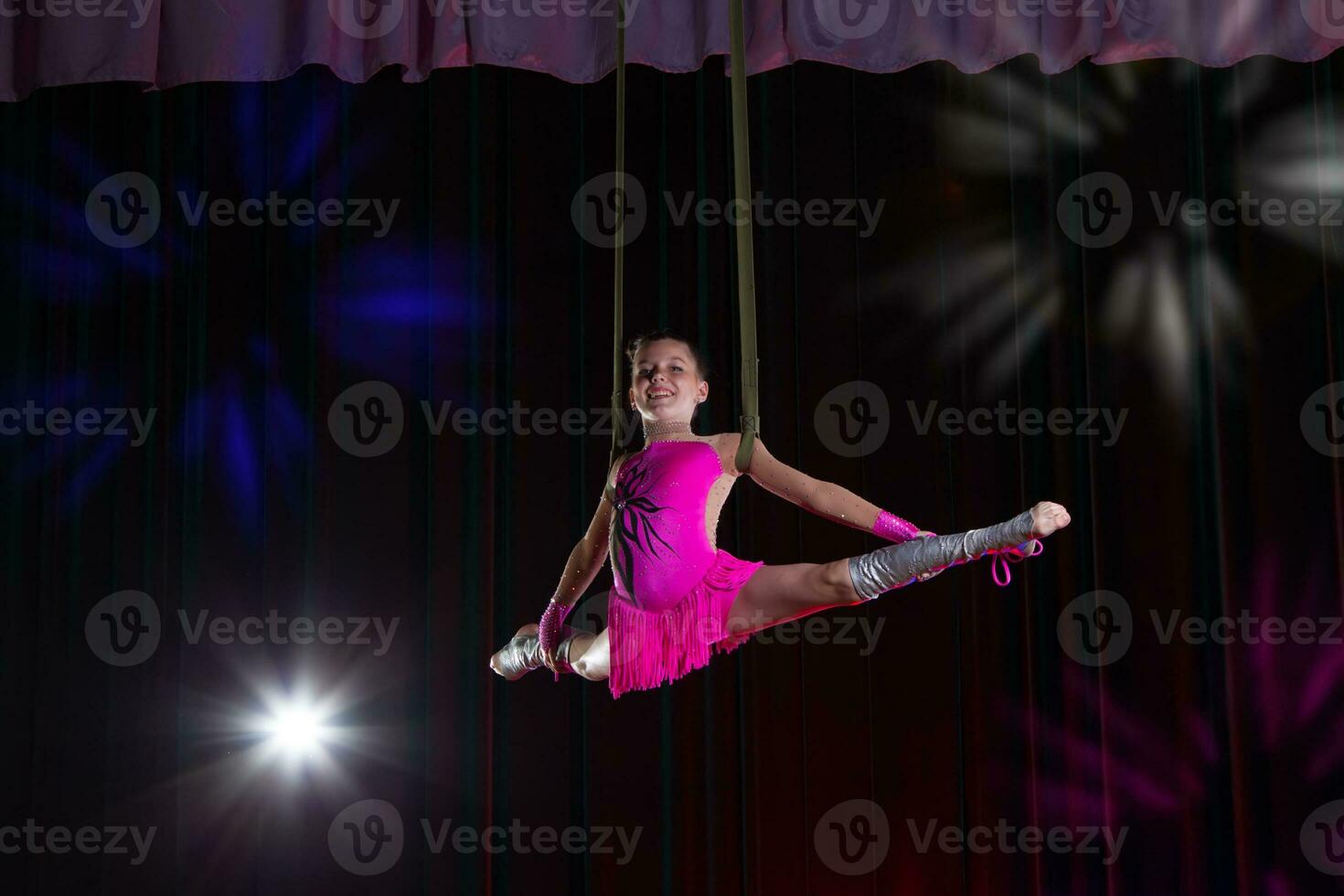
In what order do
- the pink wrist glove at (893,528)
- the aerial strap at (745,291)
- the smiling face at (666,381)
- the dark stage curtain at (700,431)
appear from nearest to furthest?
the pink wrist glove at (893,528), the aerial strap at (745,291), the smiling face at (666,381), the dark stage curtain at (700,431)

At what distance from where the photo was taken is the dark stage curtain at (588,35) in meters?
4.71

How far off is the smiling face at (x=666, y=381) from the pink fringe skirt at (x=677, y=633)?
0.44 m

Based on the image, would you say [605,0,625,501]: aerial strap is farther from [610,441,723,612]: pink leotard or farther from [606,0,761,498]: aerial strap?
[610,441,723,612]: pink leotard

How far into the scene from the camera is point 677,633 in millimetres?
2992

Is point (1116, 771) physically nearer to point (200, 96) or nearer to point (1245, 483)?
point (1245, 483)

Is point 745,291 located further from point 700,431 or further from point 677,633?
point 700,431

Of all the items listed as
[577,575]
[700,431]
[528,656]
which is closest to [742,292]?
[577,575]

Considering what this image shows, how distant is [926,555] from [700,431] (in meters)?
2.29

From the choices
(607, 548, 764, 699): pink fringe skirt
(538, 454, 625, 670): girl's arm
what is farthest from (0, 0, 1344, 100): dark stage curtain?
(607, 548, 764, 699): pink fringe skirt

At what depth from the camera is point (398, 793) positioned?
462cm

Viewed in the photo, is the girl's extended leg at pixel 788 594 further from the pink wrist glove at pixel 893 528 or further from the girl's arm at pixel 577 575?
the girl's arm at pixel 577 575

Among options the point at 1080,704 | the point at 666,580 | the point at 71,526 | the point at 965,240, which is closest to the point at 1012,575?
the point at 1080,704

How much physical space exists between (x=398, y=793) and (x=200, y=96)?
2.73 meters

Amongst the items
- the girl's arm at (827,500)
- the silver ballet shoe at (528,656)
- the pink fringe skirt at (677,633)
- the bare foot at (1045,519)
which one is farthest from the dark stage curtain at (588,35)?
the bare foot at (1045,519)
